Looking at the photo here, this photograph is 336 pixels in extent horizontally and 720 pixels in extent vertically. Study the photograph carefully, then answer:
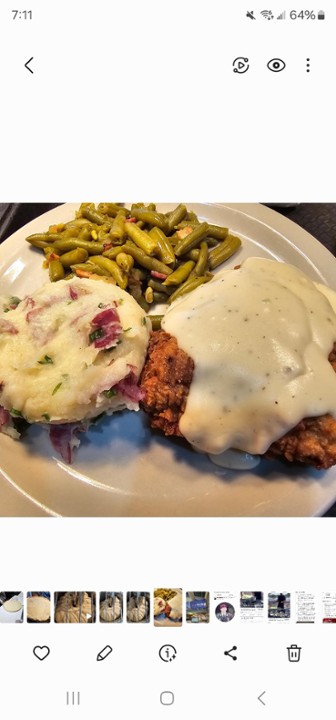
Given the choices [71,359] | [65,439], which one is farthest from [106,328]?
[65,439]

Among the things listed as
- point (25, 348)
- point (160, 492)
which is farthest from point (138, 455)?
point (25, 348)

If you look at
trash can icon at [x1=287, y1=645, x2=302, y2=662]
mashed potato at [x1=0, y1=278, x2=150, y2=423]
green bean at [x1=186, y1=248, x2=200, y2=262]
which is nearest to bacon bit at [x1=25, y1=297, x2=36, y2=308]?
mashed potato at [x1=0, y1=278, x2=150, y2=423]

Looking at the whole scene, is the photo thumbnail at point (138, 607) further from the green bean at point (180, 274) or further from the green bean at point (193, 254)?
the green bean at point (193, 254)

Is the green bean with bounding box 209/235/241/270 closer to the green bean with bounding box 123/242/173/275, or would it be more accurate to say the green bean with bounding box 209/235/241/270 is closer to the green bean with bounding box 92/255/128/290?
the green bean with bounding box 123/242/173/275

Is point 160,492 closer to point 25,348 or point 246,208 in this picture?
point 25,348
